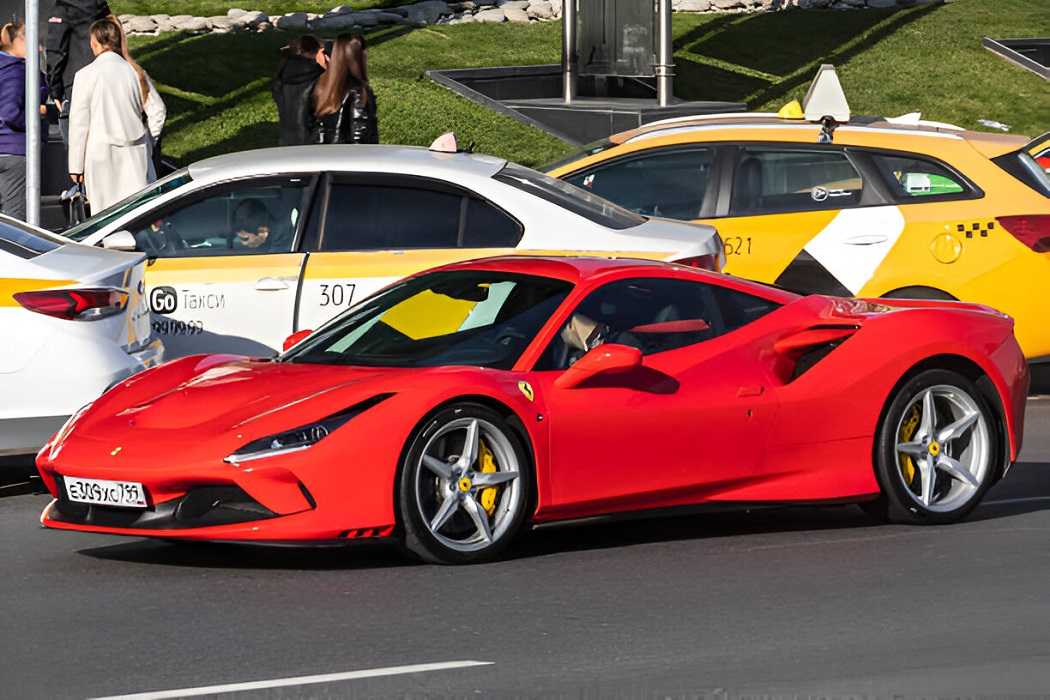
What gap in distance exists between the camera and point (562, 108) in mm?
24438

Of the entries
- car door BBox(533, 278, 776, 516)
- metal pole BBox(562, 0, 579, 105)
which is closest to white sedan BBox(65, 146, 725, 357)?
car door BBox(533, 278, 776, 516)

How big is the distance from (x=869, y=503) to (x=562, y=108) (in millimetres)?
15811

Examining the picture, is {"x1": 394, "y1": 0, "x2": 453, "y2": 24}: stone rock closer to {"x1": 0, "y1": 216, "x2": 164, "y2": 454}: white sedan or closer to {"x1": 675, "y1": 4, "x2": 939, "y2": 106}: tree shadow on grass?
{"x1": 675, "y1": 4, "x2": 939, "y2": 106}: tree shadow on grass

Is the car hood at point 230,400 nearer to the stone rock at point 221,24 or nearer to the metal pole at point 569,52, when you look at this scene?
the metal pole at point 569,52

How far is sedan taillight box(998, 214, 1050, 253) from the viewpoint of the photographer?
40.9ft

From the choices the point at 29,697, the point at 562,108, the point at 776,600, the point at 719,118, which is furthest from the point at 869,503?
the point at 562,108

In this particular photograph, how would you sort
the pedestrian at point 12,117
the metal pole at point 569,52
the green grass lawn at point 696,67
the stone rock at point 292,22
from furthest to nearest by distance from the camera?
the stone rock at point 292,22
the metal pole at point 569,52
the green grass lawn at point 696,67
the pedestrian at point 12,117

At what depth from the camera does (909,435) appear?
9.02 metres

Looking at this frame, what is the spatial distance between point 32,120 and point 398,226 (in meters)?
3.65

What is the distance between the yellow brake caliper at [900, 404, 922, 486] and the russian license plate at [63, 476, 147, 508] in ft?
→ 10.8

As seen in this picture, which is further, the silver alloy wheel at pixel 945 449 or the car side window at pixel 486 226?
the car side window at pixel 486 226

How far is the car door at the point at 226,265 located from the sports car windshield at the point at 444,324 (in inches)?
88.3

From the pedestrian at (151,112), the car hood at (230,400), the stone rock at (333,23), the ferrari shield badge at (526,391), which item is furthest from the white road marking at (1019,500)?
the stone rock at (333,23)

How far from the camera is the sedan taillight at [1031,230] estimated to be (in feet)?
40.9
